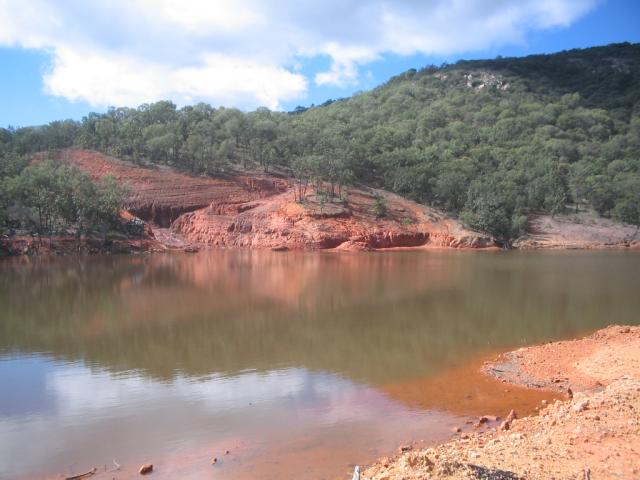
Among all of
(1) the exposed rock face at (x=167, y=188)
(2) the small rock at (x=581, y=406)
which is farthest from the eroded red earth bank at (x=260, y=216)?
(2) the small rock at (x=581, y=406)

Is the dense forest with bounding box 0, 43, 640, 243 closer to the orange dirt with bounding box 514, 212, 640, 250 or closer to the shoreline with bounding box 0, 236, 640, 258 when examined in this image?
the orange dirt with bounding box 514, 212, 640, 250

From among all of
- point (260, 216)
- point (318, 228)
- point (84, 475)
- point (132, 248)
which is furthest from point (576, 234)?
point (84, 475)

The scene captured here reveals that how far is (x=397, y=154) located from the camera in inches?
3142

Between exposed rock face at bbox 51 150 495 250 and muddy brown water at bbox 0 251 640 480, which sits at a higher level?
exposed rock face at bbox 51 150 495 250

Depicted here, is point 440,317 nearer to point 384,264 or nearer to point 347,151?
point 384,264

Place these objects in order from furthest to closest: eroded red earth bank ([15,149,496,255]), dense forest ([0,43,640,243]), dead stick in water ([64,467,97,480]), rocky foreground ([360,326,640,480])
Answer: eroded red earth bank ([15,149,496,255]) < dense forest ([0,43,640,243]) < dead stick in water ([64,467,97,480]) < rocky foreground ([360,326,640,480])

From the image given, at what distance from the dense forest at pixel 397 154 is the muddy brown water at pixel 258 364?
29625 millimetres

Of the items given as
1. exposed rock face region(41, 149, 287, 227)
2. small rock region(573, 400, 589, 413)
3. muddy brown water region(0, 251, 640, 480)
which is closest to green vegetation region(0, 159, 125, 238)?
exposed rock face region(41, 149, 287, 227)

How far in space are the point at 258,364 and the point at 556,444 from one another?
29.9 ft

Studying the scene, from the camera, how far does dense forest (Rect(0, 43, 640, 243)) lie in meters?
56.8

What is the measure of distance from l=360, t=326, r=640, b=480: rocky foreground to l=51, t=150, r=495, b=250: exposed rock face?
46987 mm

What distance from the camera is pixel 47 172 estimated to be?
178 feet

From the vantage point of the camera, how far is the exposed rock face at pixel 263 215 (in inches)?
2419

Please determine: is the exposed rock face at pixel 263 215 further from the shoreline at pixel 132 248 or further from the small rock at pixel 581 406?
the small rock at pixel 581 406
